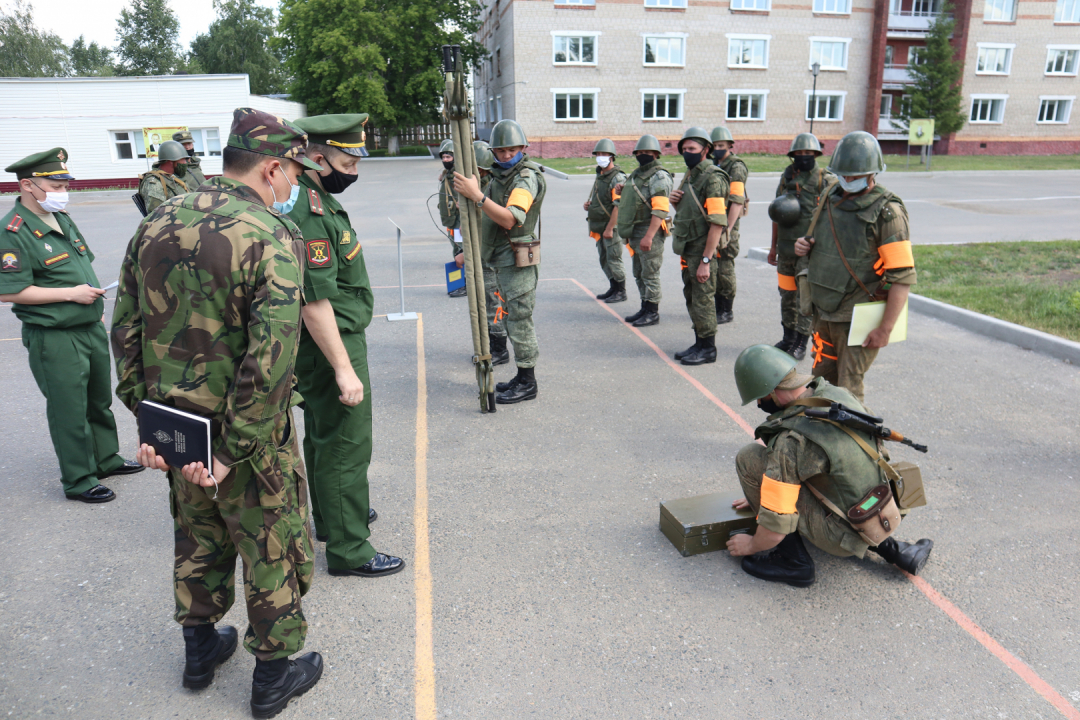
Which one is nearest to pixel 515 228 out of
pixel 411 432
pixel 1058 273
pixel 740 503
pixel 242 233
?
pixel 411 432

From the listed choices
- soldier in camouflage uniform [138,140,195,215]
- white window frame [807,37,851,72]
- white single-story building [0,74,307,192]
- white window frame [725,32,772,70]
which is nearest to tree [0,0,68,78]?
white single-story building [0,74,307,192]

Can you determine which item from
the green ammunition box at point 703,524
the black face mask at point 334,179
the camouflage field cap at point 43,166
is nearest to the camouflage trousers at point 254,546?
the black face mask at point 334,179

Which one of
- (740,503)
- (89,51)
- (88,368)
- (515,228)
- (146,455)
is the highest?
(89,51)

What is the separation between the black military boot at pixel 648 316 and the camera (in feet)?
28.7

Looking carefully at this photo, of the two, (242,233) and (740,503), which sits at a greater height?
(242,233)

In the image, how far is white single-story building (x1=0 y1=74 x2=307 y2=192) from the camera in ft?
108

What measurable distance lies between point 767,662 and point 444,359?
5.18 meters

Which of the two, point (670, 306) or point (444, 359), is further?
point (670, 306)

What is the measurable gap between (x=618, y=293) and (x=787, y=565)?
676 cm

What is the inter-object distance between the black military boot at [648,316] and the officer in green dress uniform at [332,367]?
548 cm

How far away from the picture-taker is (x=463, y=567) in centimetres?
385

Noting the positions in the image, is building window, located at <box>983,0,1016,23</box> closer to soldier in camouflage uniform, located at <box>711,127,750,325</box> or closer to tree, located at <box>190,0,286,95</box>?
soldier in camouflage uniform, located at <box>711,127,750,325</box>

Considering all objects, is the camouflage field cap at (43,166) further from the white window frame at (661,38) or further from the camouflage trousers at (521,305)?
the white window frame at (661,38)

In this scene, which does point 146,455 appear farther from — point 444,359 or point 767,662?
point 444,359
